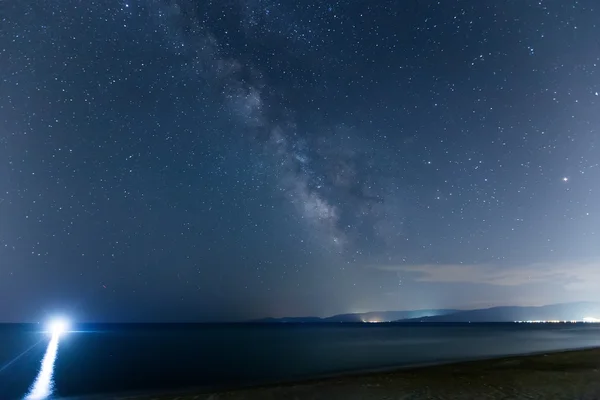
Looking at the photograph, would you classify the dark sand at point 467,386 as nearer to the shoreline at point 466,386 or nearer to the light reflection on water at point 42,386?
the shoreline at point 466,386

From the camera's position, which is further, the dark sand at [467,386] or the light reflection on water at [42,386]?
the light reflection on water at [42,386]

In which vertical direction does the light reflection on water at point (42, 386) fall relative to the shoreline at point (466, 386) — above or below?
below

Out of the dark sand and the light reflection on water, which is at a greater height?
the dark sand

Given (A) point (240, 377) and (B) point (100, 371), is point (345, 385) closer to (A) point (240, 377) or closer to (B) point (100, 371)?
(A) point (240, 377)

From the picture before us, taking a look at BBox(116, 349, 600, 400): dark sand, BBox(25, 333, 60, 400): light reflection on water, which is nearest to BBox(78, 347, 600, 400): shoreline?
BBox(116, 349, 600, 400): dark sand

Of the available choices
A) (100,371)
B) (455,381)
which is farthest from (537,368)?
(100,371)

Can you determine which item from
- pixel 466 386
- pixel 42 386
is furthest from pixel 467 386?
pixel 42 386

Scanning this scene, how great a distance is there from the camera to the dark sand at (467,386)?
15.8 metres

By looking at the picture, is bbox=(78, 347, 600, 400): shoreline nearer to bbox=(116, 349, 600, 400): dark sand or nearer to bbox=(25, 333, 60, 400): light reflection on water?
bbox=(116, 349, 600, 400): dark sand

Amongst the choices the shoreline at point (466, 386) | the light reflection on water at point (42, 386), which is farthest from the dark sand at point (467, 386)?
the light reflection on water at point (42, 386)

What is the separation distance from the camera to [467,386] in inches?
691

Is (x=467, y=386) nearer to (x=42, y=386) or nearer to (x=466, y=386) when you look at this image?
(x=466, y=386)

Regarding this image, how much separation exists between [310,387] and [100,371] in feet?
89.2

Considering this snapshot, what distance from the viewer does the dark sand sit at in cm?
1577
